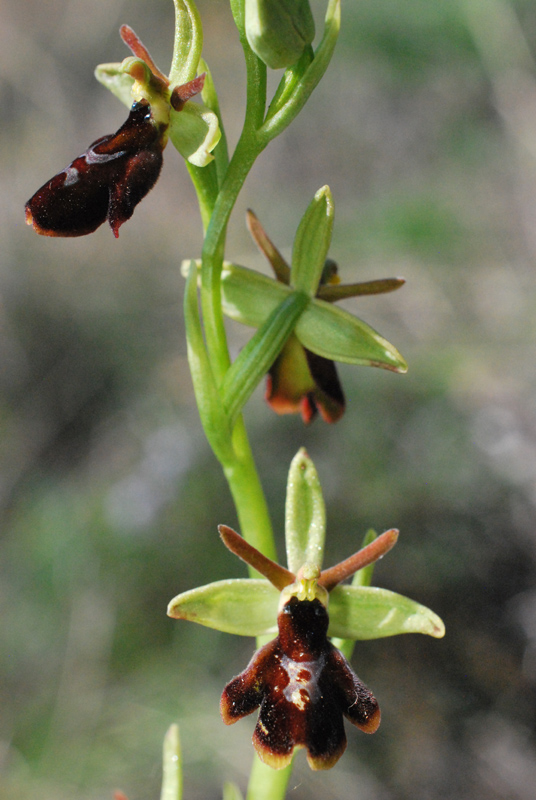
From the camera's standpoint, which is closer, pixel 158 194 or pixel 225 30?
pixel 158 194

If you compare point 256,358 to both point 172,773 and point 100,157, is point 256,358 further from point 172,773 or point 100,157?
point 172,773

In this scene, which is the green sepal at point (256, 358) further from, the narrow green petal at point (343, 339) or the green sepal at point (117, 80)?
the green sepal at point (117, 80)

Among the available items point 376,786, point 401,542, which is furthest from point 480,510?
point 376,786

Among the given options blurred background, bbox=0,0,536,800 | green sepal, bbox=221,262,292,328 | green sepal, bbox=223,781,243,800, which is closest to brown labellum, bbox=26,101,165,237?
green sepal, bbox=221,262,292,328

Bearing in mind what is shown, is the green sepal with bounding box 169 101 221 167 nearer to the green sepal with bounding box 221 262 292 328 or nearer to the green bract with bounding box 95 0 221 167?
the green bract with bounding box 95 0 221 167

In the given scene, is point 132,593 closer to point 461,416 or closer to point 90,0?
point 461,416

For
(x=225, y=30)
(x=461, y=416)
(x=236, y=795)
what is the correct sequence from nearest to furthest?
(x=236, y=795)
(x=461, y=416)
(x=225, y=30)
